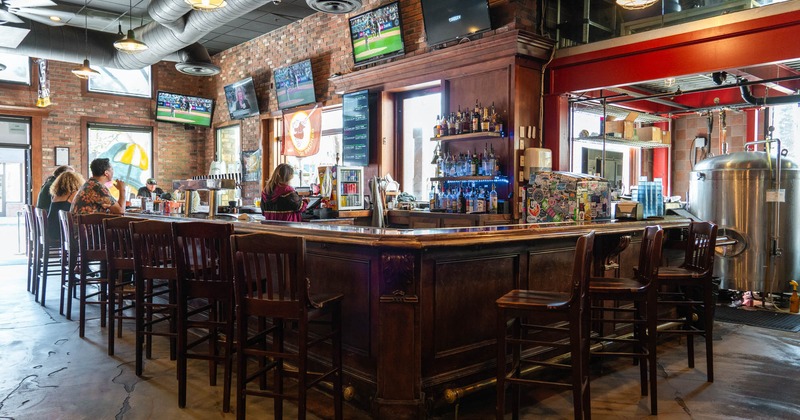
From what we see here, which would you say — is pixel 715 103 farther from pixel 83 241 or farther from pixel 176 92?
pixel 176 92

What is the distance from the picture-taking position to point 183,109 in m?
11.6

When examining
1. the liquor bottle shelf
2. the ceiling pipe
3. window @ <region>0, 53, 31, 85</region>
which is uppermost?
window @ <region>0, 53, 31, 85</region>

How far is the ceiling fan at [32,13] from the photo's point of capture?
682cm

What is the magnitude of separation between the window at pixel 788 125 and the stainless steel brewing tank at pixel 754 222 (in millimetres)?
3260

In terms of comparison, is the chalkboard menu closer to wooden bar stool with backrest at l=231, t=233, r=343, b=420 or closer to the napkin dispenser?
the napkin dispenser

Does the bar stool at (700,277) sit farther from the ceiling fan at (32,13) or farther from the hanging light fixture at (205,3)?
the ceiling fan at (32,13)

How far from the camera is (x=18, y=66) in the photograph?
33.9ft

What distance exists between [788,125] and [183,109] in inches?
449

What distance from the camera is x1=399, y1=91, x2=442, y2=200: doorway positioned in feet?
24.5

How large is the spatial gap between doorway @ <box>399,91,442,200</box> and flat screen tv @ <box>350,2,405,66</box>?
27.4 inches

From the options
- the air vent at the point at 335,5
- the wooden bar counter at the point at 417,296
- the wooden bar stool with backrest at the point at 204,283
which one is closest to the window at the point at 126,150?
the air vent at the point at 335,5

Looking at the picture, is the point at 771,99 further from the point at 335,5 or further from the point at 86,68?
the point at 86,68

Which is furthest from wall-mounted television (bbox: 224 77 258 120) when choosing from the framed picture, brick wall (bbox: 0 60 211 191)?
the framed picture

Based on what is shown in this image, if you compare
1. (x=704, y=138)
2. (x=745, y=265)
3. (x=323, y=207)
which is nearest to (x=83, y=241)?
(x=323, y=207)
